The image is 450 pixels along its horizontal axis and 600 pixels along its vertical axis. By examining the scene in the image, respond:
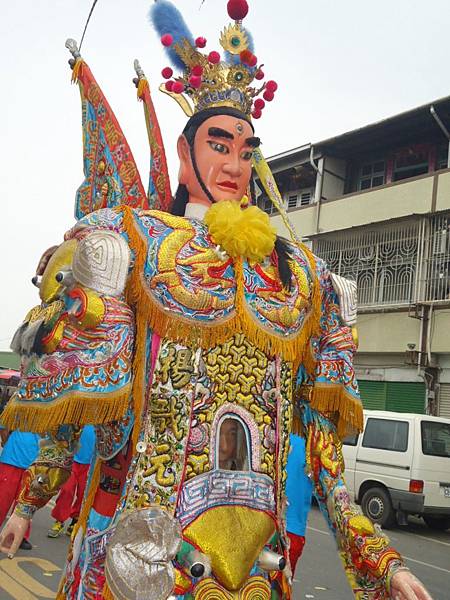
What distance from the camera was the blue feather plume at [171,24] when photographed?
241cm

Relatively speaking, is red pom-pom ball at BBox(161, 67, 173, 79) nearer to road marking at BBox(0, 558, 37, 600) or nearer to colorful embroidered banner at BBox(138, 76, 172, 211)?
colorful embroidered banner at BBox(138, 76, 172, 211)

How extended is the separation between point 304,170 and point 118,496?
58.7 feet

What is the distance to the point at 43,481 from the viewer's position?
2072 mm

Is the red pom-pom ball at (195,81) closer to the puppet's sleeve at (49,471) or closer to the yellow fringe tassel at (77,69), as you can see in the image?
the yellow fringe tassel at (77,69)

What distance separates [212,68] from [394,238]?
14.0 metres

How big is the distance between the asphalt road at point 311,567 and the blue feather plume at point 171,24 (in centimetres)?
387

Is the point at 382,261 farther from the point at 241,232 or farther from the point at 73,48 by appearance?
the point at 241,232

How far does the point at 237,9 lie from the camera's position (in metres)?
2.28

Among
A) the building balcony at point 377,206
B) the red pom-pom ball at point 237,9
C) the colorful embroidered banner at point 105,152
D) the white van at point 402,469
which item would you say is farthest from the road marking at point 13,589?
the building balcony at point 377,206

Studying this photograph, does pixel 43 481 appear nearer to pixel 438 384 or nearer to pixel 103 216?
pixel 103 216

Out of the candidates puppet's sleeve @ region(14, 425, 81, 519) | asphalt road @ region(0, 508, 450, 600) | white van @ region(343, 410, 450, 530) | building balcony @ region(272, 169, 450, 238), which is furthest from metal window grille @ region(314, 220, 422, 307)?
puppet's sleeve @ region(14, 425, 81, 519)

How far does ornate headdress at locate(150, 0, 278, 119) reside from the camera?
2.31m

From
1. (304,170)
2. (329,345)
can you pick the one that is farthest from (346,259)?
(329,345)

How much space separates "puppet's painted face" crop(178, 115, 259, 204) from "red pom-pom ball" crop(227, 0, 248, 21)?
355 mm
